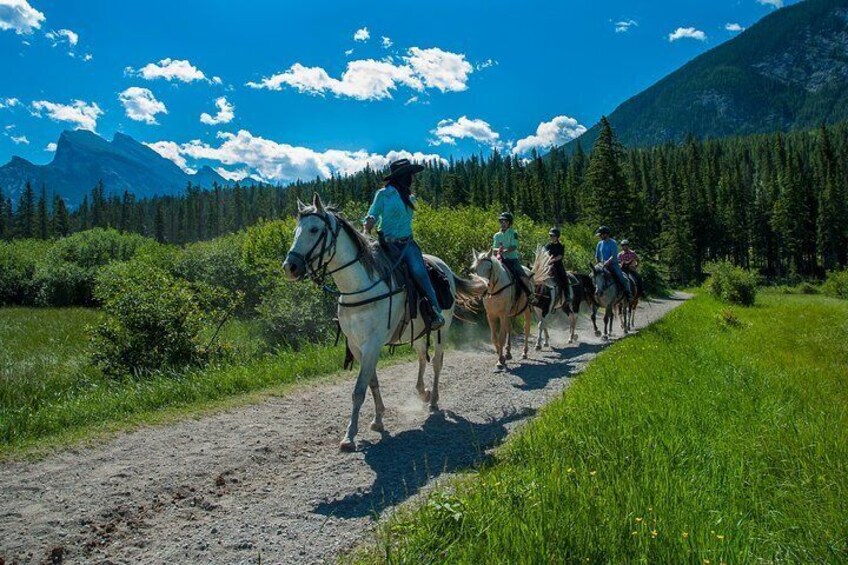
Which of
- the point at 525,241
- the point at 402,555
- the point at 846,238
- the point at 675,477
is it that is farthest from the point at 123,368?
the point at 846,238

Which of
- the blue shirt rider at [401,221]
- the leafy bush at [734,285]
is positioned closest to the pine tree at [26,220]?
the leafy bush at [734,285]

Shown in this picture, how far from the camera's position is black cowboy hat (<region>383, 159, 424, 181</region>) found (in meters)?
7.98

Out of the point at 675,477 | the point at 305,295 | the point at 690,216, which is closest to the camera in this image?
the point at 675,477

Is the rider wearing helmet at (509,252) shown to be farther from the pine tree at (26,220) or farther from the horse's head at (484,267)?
the pine tree at (26,220)

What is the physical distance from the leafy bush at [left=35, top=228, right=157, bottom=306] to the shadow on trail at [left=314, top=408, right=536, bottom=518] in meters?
43.3

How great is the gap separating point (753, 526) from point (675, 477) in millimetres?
680

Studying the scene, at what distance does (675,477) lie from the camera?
4.14 meters

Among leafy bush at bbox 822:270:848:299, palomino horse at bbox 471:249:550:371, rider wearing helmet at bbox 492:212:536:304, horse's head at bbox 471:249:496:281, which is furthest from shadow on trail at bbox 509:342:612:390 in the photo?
leafy bush at bbox 822:270:848:299

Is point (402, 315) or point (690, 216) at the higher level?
point (690, 216)

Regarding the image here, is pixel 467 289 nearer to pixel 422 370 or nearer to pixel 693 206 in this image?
pixel 422 370

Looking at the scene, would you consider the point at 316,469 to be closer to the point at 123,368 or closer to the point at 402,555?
the point at 402,555

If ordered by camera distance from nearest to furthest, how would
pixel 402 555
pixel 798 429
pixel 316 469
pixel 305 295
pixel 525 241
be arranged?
1. pixel 402 555
2. pixel 798 429
3. pixel 316 469
4. pixel 305 295
5. pixel 525 241

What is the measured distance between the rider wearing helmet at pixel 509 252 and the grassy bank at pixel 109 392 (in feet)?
12.8

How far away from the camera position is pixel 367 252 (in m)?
7.11
